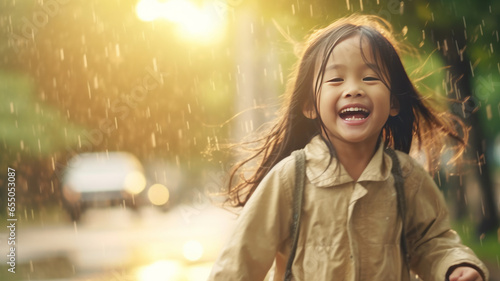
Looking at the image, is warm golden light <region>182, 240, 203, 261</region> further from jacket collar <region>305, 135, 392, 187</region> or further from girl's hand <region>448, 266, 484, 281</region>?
girl's hand <region>448, 266, 484, 281</region>

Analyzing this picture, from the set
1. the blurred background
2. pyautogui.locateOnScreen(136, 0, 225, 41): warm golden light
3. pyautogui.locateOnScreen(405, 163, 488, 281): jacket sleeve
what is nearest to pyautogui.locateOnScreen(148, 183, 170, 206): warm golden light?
the blurred background

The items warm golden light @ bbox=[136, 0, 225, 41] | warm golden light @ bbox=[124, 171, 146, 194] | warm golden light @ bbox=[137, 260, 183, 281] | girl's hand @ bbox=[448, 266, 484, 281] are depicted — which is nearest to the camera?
girl's hand @ bbox=[448, 266, 484, 281]

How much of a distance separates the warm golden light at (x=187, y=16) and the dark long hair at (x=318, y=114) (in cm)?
768

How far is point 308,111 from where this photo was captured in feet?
10.1

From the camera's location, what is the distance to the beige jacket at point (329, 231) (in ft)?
8.93

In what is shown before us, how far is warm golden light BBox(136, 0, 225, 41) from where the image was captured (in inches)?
500

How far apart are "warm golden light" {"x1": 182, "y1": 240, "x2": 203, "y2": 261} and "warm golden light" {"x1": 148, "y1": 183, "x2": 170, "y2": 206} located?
2033cm

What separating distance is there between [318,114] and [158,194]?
37.0 meters

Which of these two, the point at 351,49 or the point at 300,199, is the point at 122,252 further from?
the point at 351,49

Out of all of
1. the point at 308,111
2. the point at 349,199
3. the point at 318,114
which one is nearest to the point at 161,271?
the point at 308,111

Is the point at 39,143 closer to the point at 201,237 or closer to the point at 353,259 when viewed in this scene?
the point at 201,237

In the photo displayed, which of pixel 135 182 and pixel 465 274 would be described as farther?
pixel 135 182

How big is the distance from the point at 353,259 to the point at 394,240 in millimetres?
226

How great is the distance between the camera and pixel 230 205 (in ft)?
10.9
